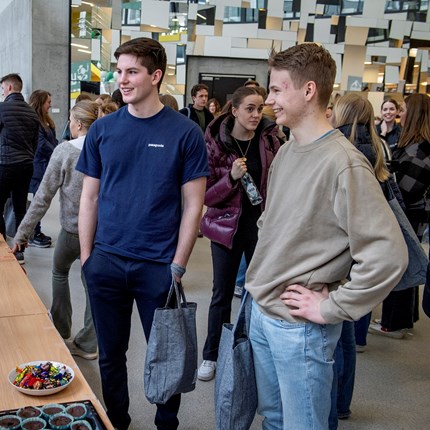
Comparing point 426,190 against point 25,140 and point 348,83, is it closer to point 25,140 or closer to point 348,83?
point 25,140

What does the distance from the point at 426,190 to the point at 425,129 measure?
375 millimetres

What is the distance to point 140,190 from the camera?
1870 millimetres

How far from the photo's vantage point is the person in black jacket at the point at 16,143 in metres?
4.38

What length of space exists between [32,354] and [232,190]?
1.30m

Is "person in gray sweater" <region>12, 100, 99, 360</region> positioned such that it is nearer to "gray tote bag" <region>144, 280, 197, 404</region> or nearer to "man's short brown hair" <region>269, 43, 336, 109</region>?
"gray tote bag" <region>144, 280, 197, 404</region>

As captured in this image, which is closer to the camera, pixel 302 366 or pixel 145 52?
pixel 302 366

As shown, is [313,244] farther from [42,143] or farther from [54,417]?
[42,143]

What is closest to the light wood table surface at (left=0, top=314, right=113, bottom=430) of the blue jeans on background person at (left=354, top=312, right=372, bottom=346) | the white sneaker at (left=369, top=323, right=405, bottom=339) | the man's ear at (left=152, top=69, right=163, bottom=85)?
the man's ear at (left=152, top=69, right=163, bottom=85)

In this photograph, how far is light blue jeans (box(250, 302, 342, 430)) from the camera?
1415mm

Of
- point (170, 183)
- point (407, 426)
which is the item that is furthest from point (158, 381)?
point (407, 426)

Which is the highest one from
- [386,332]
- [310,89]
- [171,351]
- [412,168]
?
[310,89]

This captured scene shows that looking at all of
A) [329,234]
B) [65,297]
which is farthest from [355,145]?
[65,297]

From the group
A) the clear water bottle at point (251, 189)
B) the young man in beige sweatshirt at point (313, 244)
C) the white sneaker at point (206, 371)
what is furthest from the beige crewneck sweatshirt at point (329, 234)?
the white sneaker at point (206, 371)

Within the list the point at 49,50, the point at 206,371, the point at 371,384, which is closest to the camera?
the point at 206,371
